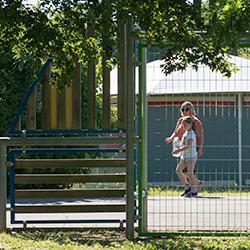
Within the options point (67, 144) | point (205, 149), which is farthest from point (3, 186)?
point (205, 149)

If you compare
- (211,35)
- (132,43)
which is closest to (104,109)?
(132,43)

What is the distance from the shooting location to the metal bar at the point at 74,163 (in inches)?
397

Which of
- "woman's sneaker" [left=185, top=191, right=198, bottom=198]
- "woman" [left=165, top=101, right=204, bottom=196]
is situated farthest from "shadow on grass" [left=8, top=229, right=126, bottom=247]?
"woman" [left=165, top=101, right=204, bottom=196]

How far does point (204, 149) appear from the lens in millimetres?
10031

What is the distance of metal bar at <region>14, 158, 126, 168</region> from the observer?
10.1 m

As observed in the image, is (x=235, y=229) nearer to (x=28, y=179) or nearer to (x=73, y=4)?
(x=28, y=179)

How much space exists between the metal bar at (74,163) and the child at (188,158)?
72 centimetres

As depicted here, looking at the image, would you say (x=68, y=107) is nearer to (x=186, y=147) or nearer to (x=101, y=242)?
(x=186, y=147)

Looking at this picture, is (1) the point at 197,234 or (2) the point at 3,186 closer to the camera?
(1) the point at 197,234

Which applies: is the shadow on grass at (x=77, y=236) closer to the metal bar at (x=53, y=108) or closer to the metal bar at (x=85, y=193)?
the metal bar at (x=85, y=193)

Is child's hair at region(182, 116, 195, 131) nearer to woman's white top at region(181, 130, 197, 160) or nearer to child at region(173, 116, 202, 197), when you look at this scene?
child at region(173, 116, 202, 197)

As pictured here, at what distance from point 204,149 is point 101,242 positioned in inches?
68.9

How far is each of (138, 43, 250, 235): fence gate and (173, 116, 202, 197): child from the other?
0.08 m

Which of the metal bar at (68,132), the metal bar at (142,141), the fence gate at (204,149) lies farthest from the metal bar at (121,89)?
the metal bar at (142,141)
